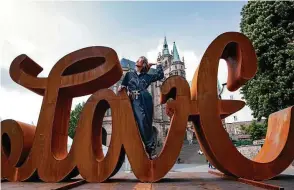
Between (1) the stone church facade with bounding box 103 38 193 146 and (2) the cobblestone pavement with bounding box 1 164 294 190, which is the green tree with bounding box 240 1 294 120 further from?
(1) the stone church facade with bounding box 103 38 193 146

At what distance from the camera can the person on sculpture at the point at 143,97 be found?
5852mm

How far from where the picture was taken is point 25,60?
21.1 ft

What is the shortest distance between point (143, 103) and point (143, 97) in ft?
0.47

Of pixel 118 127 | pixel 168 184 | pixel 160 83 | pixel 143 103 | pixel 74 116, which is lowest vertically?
pixel 168 184

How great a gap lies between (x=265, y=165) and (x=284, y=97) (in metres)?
9.40

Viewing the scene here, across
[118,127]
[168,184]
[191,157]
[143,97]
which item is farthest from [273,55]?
[191,157]

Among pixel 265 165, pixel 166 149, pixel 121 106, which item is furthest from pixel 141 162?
pixel 265 165

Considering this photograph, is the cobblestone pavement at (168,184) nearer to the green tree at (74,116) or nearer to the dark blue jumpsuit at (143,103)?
the dark blue jumpsuit at (143,103)

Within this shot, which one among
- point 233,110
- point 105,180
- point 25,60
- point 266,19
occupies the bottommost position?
point 105,180

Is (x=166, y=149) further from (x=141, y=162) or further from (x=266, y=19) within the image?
(x=266, y=19)

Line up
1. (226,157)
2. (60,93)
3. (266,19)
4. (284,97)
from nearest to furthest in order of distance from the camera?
(226,157)
(60,93)
(284,97)
(266,19)

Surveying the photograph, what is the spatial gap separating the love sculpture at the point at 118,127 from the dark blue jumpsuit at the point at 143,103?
13.8 inches

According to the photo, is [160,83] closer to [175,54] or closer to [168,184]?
[175,54]

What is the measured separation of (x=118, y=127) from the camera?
5594 mm
